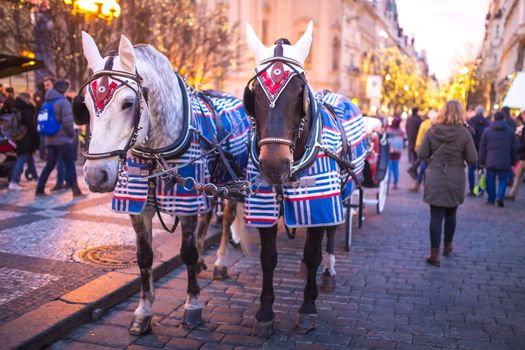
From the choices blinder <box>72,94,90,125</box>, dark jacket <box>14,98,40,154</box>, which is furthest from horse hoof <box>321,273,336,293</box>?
dark jacket <box>14,98,40,154</box>

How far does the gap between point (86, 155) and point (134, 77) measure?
64 cm

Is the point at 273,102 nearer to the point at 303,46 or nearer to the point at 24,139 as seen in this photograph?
the point at 303,46

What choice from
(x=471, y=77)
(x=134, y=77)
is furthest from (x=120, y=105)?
(x=471, y=77)

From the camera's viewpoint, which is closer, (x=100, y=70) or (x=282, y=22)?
(x=100, y=70)

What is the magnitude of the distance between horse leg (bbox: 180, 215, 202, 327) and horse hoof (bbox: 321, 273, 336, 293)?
5.09ft

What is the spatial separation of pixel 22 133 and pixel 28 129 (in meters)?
0.16

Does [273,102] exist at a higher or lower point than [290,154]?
higher

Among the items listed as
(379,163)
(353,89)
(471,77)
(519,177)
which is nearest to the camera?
(379,163)

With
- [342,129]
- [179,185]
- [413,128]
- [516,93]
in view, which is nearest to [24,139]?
[179,185]

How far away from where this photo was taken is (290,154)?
3615mm

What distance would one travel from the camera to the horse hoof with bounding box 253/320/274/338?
4.32 m

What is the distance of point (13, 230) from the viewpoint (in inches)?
273

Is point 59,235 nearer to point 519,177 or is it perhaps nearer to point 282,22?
point 519,177

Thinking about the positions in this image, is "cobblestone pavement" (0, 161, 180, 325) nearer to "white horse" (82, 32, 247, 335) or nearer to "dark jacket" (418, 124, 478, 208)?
"white horse" (82, 32, 247, 335)
